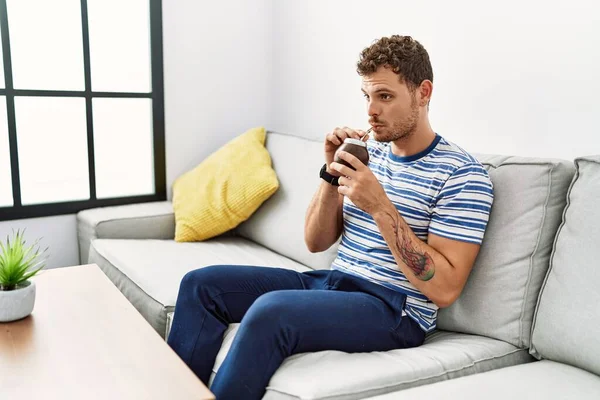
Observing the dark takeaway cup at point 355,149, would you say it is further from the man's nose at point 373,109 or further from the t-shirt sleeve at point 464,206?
the t-shirt sleeve at point 464,206

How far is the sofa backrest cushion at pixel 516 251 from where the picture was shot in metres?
1.52

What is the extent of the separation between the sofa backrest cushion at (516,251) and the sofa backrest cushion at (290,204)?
75cm

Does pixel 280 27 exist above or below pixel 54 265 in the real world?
above

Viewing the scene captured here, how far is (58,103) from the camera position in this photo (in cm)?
292

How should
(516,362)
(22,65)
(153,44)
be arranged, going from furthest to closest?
(153,44) < (22,65) < (516,362)

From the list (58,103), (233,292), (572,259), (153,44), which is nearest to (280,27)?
(153,44)

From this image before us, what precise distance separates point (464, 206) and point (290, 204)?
1.10 metres

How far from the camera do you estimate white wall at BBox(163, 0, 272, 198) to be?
3119 mm

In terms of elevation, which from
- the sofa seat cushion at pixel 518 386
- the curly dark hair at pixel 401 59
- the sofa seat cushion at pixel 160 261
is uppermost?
the curly dark hair at pixel 401 59

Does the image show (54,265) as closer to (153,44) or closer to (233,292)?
(153,44)

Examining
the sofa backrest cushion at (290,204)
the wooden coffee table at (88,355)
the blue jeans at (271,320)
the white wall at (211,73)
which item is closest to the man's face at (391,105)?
the blue jeans at (271,320)

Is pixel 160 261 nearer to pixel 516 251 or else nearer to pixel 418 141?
pixel 418 141

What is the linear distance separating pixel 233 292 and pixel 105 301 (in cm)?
37

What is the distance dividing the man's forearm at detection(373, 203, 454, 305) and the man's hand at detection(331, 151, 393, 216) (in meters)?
0.03
